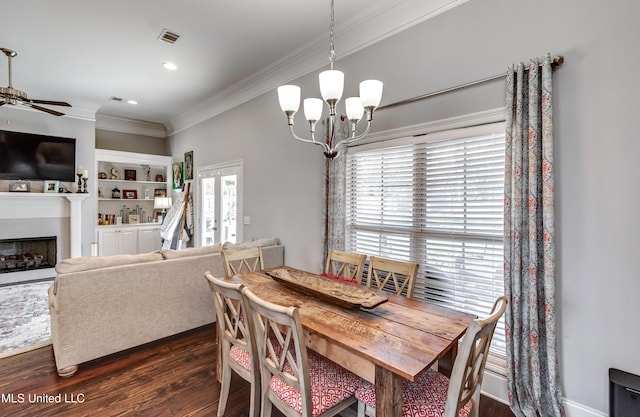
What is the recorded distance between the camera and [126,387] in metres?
2.24

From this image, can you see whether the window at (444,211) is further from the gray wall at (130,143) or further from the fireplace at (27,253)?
the gray wall at (130,143)

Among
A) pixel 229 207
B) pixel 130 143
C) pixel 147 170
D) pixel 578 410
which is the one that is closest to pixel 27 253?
pixel 147 170

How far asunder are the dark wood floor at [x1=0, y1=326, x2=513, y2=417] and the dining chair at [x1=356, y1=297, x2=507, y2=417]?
85cm

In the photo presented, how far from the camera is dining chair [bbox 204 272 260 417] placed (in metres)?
1.62

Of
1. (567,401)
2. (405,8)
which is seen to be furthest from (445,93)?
(567,401)

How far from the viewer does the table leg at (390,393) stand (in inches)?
47.7

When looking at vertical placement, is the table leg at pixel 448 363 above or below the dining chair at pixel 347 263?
below

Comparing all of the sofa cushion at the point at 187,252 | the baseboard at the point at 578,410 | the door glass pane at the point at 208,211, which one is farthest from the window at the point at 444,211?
the door glass pane at the point at 208,211

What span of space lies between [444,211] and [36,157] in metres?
6.35

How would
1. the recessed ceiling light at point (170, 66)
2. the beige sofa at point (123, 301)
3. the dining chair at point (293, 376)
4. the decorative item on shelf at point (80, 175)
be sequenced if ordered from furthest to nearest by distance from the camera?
the decorative item on shelf at point (80, 175), the recessed ceiling light at point (170, 66), the beige sofa at point (123, 301), the dining chair at point (293, 376)

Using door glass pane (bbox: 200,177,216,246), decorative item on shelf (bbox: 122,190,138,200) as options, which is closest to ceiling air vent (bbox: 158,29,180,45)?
Answer: door glass pane (bbox: 200,177,216,246)

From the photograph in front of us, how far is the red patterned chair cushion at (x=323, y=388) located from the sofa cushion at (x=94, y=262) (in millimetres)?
1912

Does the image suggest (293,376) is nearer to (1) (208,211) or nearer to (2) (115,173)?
(1) (208,211)

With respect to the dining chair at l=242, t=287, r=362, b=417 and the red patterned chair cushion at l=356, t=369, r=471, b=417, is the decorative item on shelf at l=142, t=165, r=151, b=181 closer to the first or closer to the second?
the dining chair at l=242, t=287, r=362, b=417
